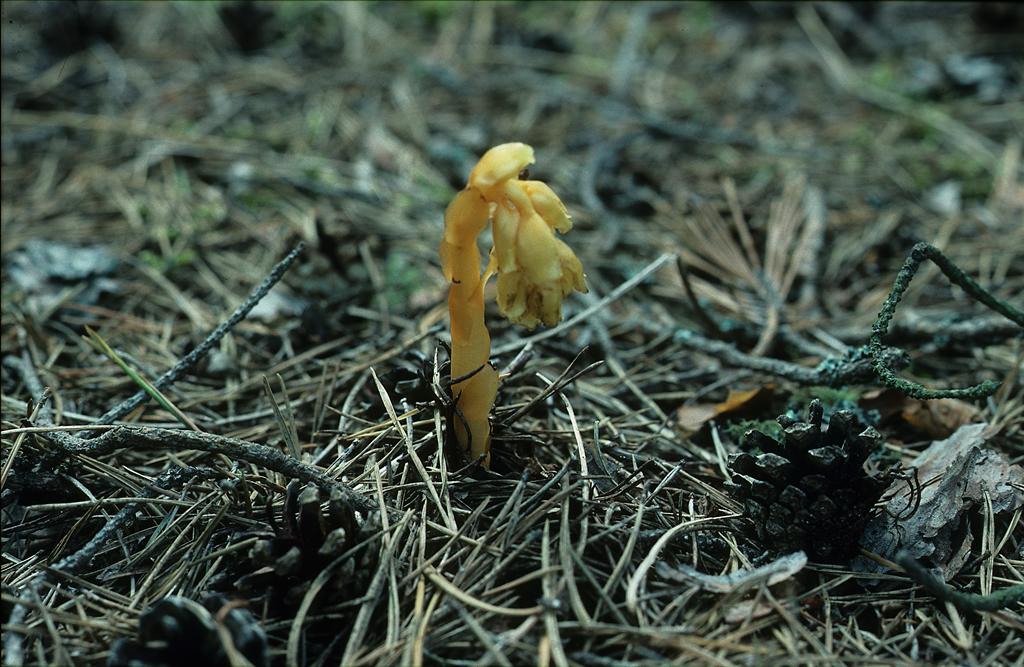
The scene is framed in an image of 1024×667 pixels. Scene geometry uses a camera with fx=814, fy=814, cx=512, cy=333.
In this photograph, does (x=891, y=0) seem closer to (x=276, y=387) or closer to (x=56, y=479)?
→ (x=276, y=387)

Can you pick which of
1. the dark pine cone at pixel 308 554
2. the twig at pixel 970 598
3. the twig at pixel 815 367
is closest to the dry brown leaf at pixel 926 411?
the twig at pixel 815 367

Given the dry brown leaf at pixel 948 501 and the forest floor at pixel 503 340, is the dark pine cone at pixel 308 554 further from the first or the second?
the dry brown leaf at pixel 948 501

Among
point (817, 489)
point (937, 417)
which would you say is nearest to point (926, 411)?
point (937, 417)

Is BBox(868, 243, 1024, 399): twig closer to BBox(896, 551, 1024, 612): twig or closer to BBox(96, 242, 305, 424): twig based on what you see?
BBox(896, 551, 1024, 612): twig

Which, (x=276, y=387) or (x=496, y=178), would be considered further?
(x=276, y=387)

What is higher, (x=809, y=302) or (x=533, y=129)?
(x=533, y=129)

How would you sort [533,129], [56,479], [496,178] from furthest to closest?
1. [533,129]
2. [56,479]
3. [496,178]

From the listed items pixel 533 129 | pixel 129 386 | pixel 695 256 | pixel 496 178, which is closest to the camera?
pixel 496 178

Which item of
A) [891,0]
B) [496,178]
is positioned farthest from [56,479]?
[891,0]
